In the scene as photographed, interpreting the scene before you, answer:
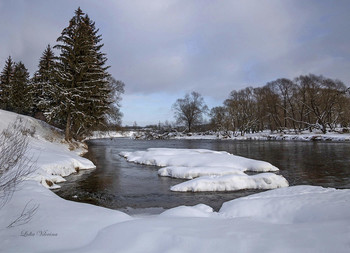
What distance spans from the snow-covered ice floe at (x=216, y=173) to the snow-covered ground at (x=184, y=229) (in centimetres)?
388

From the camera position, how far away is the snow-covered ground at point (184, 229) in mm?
3309

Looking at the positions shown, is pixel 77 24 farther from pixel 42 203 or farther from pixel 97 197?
pixel 42 203

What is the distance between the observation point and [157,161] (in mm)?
17016

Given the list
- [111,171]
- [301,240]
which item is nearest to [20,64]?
[111,171]

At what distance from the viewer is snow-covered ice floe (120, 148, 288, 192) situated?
392 inches

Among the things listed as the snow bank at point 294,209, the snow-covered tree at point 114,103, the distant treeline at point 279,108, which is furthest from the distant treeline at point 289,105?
the snow bank at point 294,209

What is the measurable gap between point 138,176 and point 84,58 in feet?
47.3

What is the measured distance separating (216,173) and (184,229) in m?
8.50

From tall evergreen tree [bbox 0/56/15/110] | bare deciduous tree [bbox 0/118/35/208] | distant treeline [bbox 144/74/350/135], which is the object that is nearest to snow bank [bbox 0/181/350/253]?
bare deciduous tree [bbox 0/118/35/208]

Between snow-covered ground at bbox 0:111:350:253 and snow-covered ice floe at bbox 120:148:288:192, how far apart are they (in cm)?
388

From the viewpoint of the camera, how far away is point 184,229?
4098 millimetres

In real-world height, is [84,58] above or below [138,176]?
above

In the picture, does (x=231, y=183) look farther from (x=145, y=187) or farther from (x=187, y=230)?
(x=187, y=230)

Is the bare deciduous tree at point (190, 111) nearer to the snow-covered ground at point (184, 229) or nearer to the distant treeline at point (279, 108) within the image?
the distant treeline at point (279, 108)
